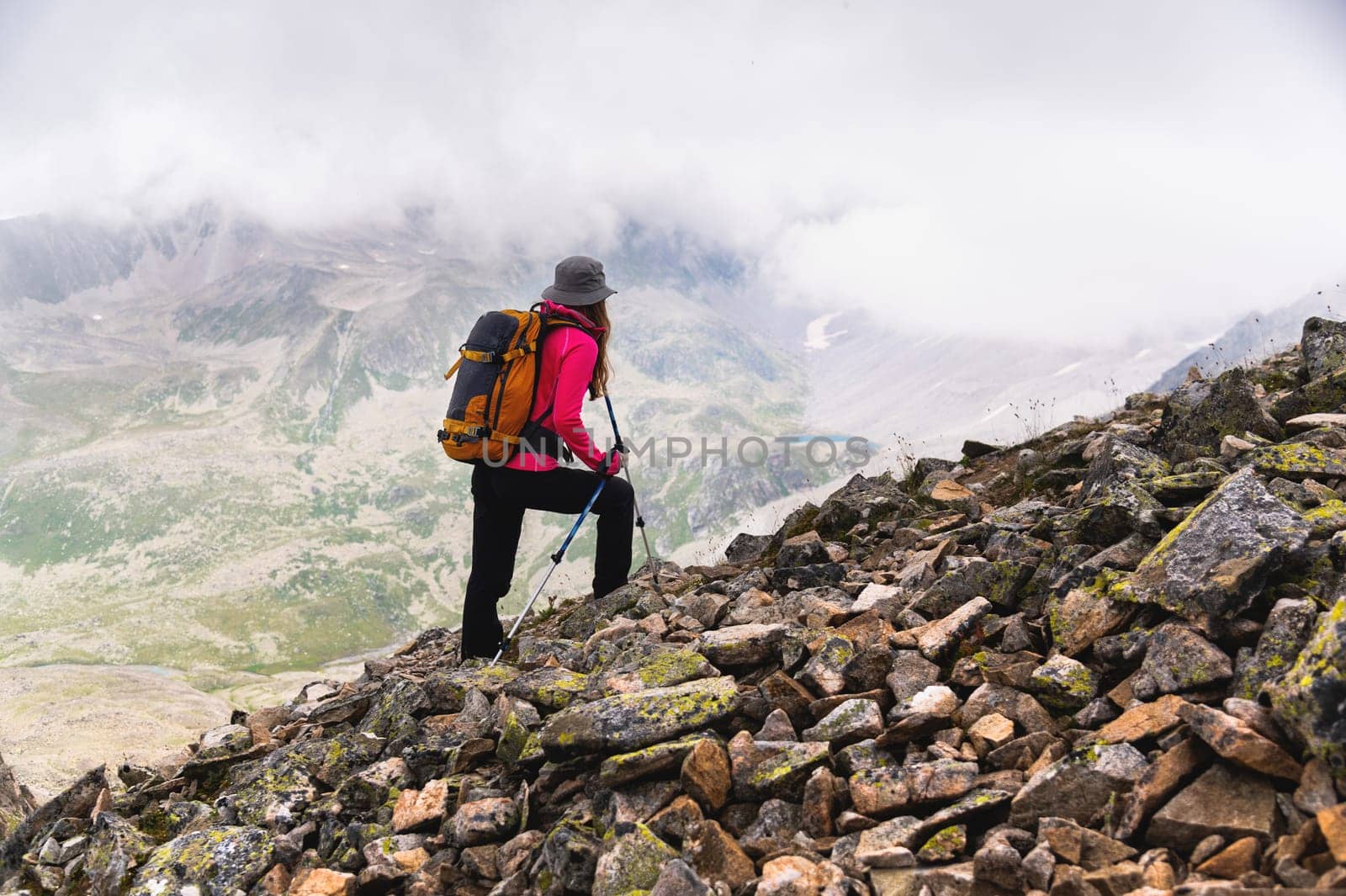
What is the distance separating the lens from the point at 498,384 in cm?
927

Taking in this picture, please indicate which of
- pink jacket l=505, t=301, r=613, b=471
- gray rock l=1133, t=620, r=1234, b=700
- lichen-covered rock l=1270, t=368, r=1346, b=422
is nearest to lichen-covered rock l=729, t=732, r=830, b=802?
gray rock l=1133, t=620, r=1234, b=700

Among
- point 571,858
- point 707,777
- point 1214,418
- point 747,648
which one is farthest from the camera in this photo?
point 1214,418

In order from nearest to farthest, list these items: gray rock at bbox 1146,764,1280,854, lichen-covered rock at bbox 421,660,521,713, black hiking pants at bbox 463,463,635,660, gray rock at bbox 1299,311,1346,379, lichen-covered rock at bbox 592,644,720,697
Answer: gray rock at bbox 1146,764,1280,854 < lichen-covered rock at bbox 592,644,720,697 < lichen-covered rock at bbox 421,660,521,713 < black hiking pants at bbox 463,463,635,660 < gray rock at bbox 1299,311,1346,379

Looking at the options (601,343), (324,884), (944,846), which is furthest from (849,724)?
(601,343)

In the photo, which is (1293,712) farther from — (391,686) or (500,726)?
(391,686)

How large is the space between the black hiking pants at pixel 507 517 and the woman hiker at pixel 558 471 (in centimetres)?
1

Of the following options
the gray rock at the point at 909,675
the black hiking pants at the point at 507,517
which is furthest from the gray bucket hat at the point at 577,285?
the gray rock at the point at 909,675

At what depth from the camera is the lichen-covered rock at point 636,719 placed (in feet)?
20.5

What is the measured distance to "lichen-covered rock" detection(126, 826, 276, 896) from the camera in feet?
20.8

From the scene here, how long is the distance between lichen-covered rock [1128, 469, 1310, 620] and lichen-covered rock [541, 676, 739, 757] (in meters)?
3.44

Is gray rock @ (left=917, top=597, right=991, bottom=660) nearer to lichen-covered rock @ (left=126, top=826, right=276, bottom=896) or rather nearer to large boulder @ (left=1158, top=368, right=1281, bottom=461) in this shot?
large boulder @ (left=1158, top=368, right=1281, bottom=461)

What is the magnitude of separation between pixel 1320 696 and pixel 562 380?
7.39m

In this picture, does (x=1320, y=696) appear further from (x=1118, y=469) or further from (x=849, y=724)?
(x=1118, y=469)

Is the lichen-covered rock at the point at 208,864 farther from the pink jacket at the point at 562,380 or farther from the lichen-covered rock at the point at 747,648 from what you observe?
the pink jacket at the point at 562,380
